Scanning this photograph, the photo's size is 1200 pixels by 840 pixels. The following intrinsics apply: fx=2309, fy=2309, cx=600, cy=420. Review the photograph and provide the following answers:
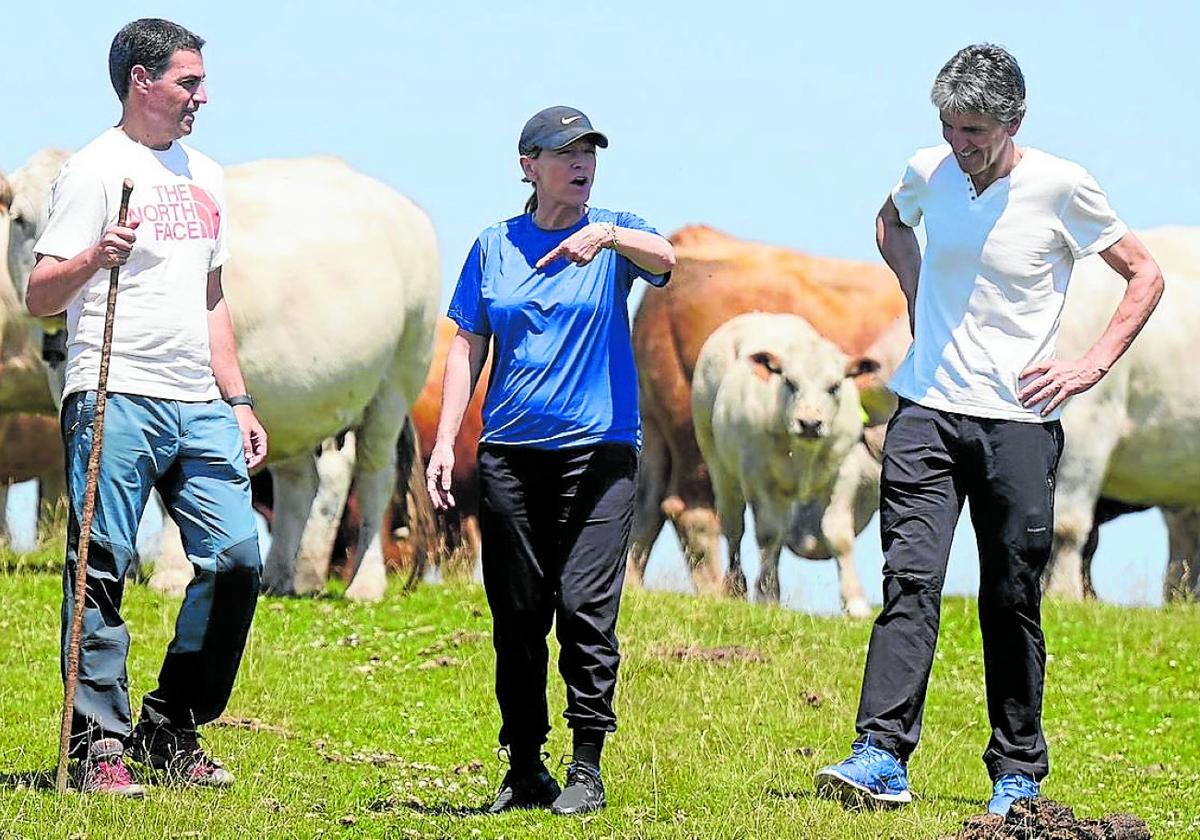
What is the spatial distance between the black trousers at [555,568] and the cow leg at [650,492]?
42.1 feet

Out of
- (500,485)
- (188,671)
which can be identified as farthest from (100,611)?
(500,485)

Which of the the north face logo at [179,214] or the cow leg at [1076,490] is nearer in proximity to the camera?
the the north face logo at [179,214]

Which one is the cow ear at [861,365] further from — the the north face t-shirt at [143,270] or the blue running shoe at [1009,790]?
the the north face t-shirt at [143,270]

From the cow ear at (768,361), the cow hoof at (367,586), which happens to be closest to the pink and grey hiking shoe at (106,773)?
the cow hoof at (367,586)

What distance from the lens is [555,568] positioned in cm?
783

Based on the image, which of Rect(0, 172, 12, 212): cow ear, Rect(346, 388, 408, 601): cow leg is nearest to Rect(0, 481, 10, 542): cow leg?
Rect(346, 388, 408, 601): cow leg

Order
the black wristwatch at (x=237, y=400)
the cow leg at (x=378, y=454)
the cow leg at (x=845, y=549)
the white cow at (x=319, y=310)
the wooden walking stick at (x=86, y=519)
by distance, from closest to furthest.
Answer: the wooden walking stick at (x=86, y=519), the black wristwatch at (x=237, y=400), the white cow at (x=319, y=310), the cow leg at (x=378, y=454), the cow leg at (x=845, y=549)

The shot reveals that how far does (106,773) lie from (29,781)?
483 millimetres

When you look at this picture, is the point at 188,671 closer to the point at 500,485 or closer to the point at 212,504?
the point at 212,504

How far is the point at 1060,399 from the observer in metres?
7.67

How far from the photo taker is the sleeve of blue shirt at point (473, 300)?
786cm

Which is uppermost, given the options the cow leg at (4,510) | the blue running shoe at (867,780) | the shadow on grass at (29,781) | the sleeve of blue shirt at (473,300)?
the sleeve of blue shirt at (473,300)

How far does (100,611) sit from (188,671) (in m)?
0.42

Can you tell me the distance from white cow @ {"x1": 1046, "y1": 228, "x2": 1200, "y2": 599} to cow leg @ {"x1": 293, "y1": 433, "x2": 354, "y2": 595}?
544cm
